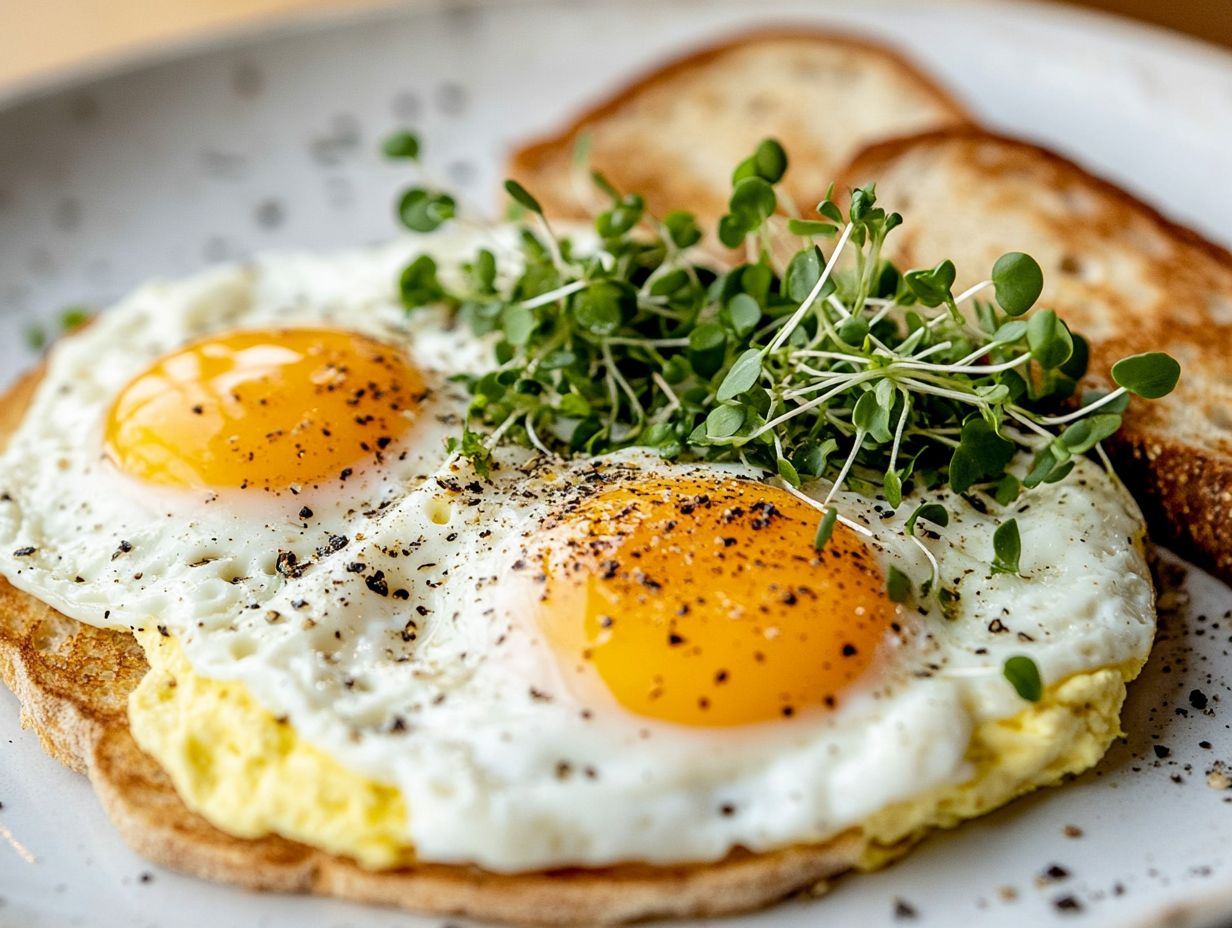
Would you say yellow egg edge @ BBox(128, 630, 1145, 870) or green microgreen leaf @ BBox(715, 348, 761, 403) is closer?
yellow egg edge @ BBox(128, 630, 1145, 870)

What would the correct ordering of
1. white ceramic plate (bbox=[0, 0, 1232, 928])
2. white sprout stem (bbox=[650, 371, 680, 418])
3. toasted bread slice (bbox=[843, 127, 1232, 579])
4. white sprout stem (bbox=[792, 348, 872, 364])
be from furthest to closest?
white ceramic plate (bbox=[0, 0, 1232, 928])
toasted bread slice (bbox=[843, 127, 1232, 579])
white sprout stem (bbox=[650, 371, 680, 418])
white sprout stem (bbox=[792, 348, 872, 364])

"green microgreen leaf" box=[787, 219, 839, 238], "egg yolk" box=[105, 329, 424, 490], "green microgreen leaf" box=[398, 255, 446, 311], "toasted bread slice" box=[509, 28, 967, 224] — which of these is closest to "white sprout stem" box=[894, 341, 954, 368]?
"green microgreen leaf" box=[787, 219, 839, 238]

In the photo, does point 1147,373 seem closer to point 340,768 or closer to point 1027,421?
point 1027,421

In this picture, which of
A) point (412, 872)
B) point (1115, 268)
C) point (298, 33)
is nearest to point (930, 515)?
point (412, 872)

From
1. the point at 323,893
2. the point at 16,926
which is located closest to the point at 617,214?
the point at 323,893

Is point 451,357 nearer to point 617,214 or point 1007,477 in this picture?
point 617,214

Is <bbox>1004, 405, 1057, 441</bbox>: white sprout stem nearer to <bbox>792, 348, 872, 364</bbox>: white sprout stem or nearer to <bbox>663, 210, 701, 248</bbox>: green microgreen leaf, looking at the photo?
<bbox>792, 348, 872, 364</bbox>: white sprout stem

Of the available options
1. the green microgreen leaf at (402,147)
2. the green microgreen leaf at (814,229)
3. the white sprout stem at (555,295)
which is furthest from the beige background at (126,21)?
the green microgreen leaf at (814,229)
